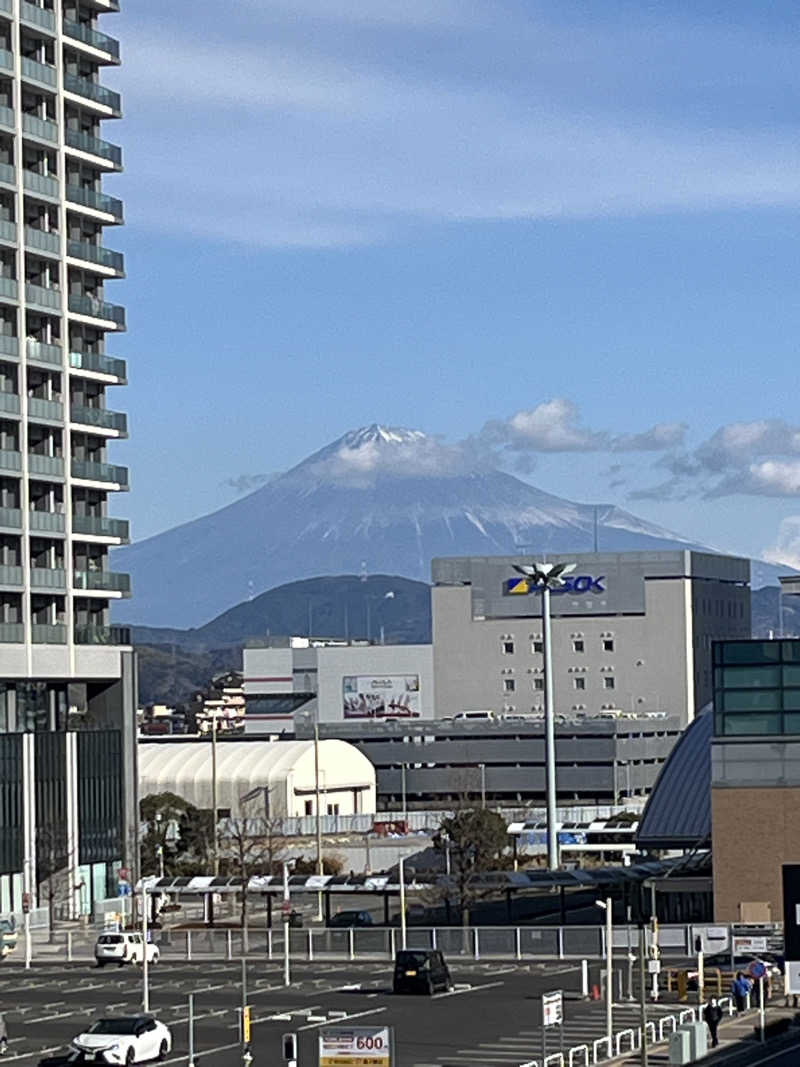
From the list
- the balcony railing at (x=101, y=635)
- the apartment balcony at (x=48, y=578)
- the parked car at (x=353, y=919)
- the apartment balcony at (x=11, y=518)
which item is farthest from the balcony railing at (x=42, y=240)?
the parked car at (x=353, y=919)

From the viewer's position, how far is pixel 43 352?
121188 mm

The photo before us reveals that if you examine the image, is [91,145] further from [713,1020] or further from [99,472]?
[713,1020]

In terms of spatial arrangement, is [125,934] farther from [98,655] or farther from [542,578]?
[542,578]

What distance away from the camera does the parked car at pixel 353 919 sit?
10575 cm

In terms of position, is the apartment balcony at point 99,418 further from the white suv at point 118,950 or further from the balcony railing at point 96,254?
the white suv at point 118,950

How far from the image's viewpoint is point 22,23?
120625mm

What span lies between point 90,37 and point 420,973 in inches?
2644

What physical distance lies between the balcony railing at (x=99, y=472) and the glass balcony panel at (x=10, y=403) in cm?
638

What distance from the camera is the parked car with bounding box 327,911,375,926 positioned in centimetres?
10575

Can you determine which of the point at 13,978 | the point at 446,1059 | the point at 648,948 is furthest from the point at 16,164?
the point at 446,1059

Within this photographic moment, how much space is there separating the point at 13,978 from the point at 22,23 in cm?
5402

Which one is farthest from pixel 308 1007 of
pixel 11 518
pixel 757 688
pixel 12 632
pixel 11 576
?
pixel 11 518

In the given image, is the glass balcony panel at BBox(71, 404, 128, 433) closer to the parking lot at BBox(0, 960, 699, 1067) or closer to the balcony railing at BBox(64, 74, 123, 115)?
the balcony railing at BBox(64, 74, 123, 115)

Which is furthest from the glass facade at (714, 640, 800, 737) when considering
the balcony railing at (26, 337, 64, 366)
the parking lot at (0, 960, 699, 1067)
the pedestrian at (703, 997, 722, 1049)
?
the balcony railing at (26, 337, 64, 366)
